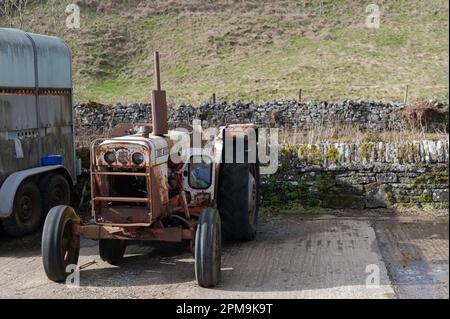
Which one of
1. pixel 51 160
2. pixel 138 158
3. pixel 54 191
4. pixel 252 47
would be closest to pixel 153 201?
A: pixel 138 158

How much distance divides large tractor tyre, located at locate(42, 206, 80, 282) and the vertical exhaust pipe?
1287 mm

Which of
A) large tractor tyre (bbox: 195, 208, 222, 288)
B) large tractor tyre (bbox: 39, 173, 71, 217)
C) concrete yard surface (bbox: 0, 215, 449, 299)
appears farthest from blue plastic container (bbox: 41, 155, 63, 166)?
large tractor tyre (bbox: 195, 208, 222, 288)

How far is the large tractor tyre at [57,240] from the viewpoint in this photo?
232 inches

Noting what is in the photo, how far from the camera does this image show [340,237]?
790cm

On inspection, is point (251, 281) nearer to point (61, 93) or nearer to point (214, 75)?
point (61, 93)

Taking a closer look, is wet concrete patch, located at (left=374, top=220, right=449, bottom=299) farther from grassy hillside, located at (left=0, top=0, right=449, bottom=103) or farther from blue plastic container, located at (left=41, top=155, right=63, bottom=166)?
grassy hillside, located at (left=0, top=0, right=449, bottom=103)

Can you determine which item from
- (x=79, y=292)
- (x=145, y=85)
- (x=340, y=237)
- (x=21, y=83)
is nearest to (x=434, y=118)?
(x=340, y=237)

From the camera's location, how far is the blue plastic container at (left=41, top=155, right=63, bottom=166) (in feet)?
29.3

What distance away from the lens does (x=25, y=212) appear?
27.1 feet

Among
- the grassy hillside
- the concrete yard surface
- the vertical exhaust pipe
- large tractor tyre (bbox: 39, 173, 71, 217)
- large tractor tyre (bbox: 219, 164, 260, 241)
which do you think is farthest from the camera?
the grassy hillside

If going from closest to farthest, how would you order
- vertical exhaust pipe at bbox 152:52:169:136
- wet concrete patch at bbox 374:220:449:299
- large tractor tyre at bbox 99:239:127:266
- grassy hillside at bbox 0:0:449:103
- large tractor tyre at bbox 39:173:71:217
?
wet concrete patch at bbox 374:220:449:299
vertical exhaust pipe at bbox 152:52:169:136
large tractor tyre at bbox 99:239:127:266
large tractor tyre at bbox 39:173:71:217
grassy hillside at bbox 0:0:449:103

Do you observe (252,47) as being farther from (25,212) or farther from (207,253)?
(207,253)

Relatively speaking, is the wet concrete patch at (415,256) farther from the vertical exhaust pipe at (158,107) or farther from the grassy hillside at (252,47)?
A: the grassy hillside at (252,47)

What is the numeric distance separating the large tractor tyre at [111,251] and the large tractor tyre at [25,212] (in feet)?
5.99
